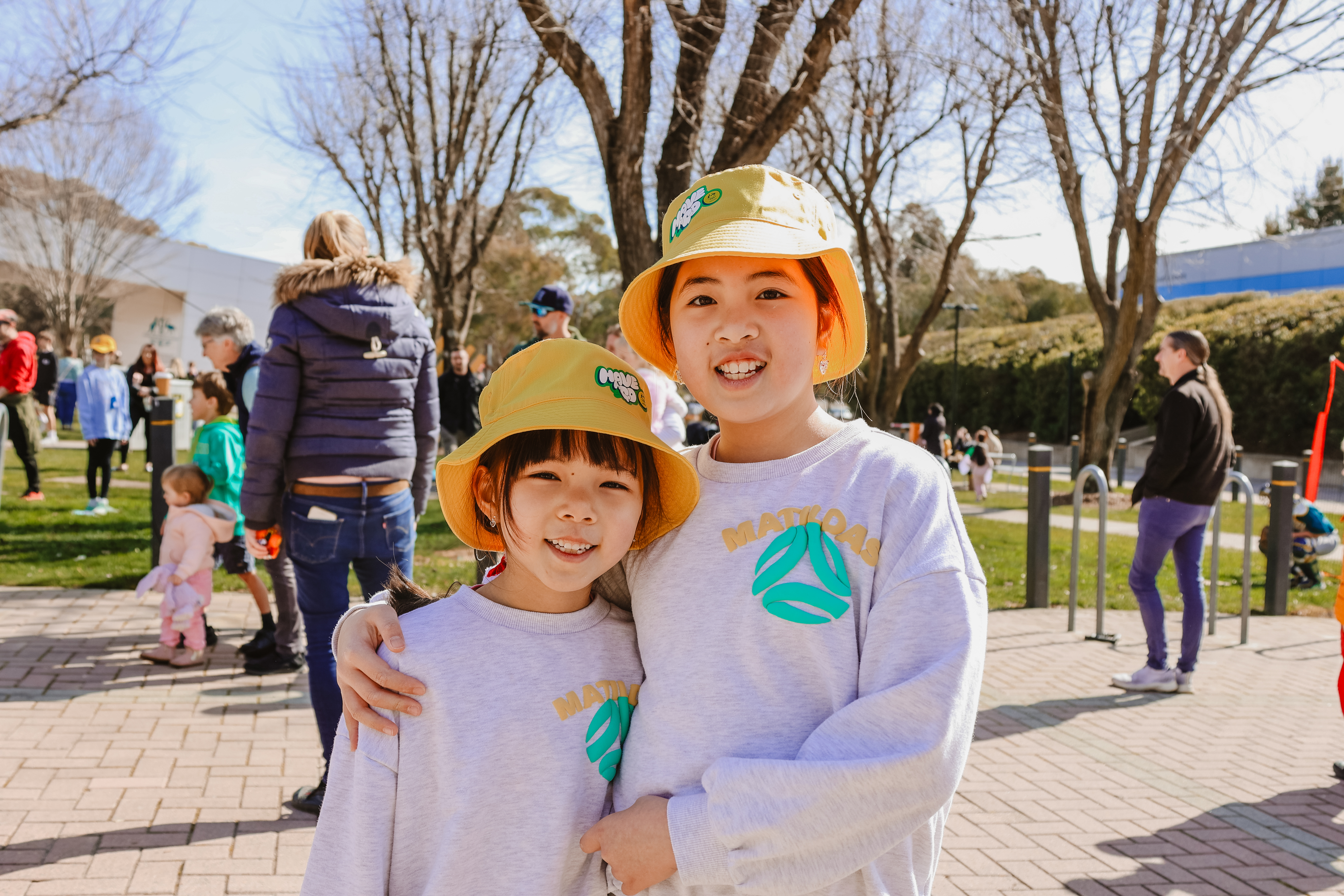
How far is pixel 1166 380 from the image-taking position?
25.8 metres

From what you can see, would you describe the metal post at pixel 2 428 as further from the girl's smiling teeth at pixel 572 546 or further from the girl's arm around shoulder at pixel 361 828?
the girl's smiling teeth at pixel 572 546

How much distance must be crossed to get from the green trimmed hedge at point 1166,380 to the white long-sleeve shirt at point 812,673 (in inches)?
795

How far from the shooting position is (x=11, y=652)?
5.52 m

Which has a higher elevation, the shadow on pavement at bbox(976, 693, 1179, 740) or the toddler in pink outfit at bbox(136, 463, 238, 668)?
the toddler in pink outfit at bbox(136, 463, 238, 668)

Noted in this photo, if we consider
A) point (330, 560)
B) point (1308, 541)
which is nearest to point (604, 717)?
point (330, 560)

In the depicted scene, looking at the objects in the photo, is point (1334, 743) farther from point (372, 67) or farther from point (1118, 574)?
point (372, 67)

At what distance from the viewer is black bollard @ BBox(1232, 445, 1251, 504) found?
9352 mm

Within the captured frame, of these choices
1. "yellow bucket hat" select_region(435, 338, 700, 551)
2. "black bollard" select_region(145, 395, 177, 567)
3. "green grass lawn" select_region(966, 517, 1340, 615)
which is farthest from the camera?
"green grass lawn" select_region(966, 517, 1340, 615)

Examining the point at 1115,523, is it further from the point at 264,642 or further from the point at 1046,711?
the point at 264,642

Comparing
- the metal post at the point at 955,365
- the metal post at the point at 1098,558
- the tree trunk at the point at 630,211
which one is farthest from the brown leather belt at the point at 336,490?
the metal post at the point at 955,365

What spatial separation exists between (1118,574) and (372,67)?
13863 millimetres

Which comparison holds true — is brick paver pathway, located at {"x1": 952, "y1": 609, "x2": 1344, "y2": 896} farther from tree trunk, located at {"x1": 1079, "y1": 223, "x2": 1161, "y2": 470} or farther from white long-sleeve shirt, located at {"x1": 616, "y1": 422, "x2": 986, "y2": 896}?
tree trunk, located at {"x1": 1079, "y1": 223, "x2": 1161, "y2": 470}

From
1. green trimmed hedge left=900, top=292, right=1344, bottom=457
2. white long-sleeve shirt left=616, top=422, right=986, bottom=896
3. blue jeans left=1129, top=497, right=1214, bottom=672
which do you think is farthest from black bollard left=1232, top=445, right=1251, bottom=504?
white long-sleeve shirt left=616, top=422, right=986, bottom=896

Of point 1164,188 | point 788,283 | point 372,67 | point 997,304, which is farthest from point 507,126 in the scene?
point 997,304
